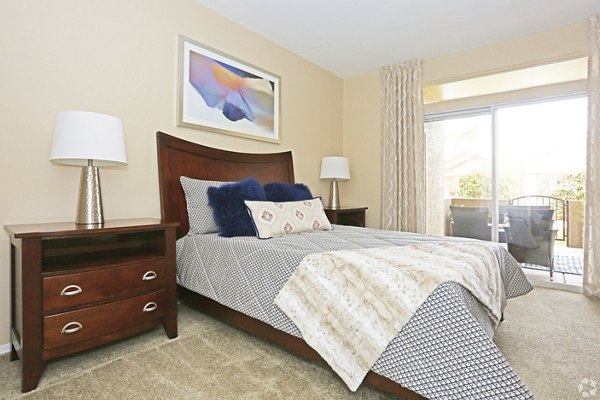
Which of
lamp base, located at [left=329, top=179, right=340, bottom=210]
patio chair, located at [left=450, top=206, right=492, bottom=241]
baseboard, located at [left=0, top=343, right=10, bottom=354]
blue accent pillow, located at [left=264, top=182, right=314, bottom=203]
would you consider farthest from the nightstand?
baseboard, located at [left=0, top=343, right=10, bottom=354]

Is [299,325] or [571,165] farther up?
[571,165]

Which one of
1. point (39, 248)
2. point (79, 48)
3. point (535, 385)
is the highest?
point (79, 48)

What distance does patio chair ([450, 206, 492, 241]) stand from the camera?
376cm

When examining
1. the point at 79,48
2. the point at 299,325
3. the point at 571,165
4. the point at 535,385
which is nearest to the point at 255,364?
the point at 299,325

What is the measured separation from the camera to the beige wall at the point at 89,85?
6.01 feet

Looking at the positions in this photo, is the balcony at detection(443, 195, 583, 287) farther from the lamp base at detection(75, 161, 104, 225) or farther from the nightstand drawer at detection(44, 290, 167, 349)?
the lamp base at detection(75, 161, 104, 225)

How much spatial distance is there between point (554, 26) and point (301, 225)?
3118 mm

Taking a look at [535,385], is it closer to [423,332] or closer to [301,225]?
[423,332]

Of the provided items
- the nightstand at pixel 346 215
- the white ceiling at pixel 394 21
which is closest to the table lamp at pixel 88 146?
the white ceiling at pixel 394 21

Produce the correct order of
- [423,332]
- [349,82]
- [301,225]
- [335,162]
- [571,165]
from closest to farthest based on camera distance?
1. [423,332]
2. [301,225]
3. [571,165]
4. [335,162]
5. [349,82]

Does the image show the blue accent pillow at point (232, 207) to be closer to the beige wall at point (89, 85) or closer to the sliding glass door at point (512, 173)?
the beige wall at point (89, 85)

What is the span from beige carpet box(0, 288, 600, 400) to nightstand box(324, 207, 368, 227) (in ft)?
6.17

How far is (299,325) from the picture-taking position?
1.55m

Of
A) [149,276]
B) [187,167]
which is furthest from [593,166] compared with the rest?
[149,276]
